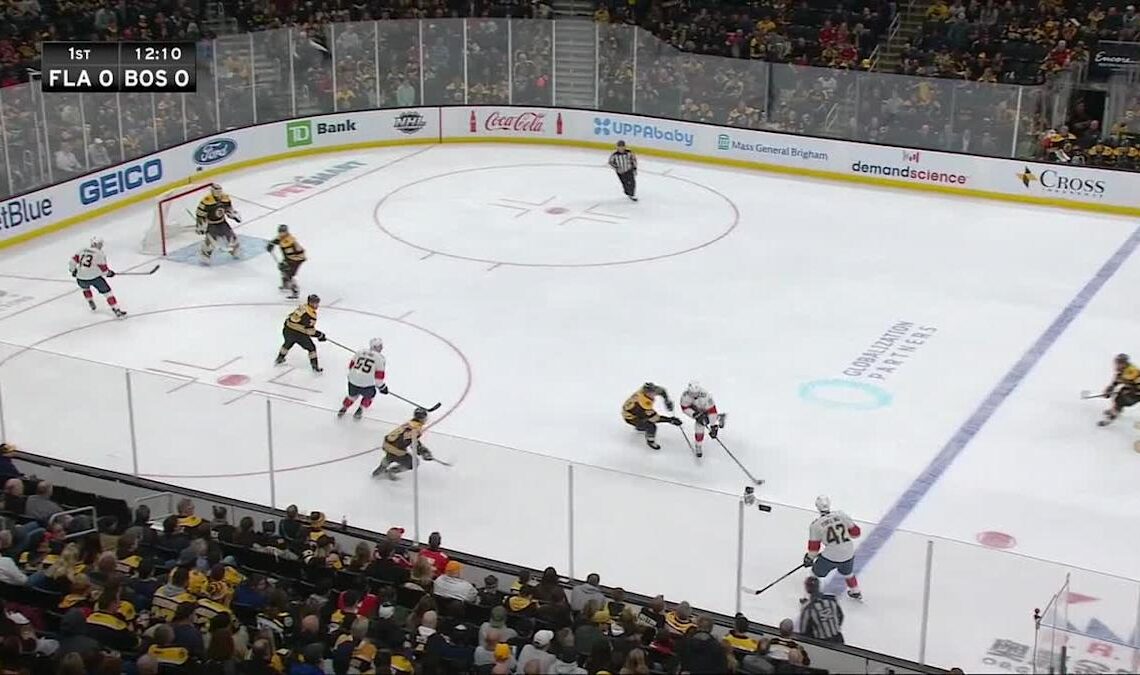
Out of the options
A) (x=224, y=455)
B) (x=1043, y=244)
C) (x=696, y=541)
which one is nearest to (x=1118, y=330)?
(x=1043, y=244)

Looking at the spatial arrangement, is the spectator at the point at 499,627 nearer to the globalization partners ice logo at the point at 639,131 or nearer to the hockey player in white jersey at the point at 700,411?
the hockey player in white jersey at the point at 700,411

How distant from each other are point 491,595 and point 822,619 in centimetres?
252

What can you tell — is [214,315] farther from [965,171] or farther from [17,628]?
[965,171]

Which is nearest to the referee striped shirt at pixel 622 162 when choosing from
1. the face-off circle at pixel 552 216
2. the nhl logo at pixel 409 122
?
the face-off circle at pixel 552 216

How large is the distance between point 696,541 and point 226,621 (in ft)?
12.8

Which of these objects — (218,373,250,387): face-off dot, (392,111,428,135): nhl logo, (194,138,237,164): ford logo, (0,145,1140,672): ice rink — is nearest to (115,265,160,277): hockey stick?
(0,145,1140,672): ice rink

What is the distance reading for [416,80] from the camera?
2862 centimetres

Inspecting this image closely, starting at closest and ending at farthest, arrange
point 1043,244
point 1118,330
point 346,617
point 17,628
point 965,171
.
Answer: point 17,628
point 346,617
point 1118,330
point 1043,244
point 965,171

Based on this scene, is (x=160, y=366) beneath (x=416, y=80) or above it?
beneath

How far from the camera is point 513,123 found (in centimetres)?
2897

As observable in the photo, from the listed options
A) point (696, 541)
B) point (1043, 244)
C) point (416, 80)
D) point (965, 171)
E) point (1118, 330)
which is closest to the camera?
point (696, 541)

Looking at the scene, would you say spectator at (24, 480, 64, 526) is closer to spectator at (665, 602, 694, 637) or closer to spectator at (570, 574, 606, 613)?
spectator at (570, 574, 606, 613)

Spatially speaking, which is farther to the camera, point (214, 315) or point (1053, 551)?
point (214, 315)

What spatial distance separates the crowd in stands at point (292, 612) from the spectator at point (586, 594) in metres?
0.02
